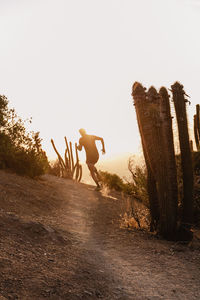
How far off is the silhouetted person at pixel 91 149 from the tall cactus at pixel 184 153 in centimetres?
653

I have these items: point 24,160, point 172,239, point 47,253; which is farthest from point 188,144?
point 24,160

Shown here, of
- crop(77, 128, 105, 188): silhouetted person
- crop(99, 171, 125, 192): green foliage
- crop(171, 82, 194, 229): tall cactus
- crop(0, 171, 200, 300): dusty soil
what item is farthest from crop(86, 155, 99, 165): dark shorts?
crop(171, 82, 194, 229): tall cactus

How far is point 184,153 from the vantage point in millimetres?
6160

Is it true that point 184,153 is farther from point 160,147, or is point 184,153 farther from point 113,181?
point 113,181

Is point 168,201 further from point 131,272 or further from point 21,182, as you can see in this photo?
point 21,182

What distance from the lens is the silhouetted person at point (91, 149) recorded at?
1247 centimetres

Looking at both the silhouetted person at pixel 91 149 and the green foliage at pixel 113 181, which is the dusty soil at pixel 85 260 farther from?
the green foliage at pixel 113 181

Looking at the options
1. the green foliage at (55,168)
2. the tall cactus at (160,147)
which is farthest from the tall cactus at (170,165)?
the green foliage at (55,168)

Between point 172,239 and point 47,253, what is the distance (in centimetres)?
260

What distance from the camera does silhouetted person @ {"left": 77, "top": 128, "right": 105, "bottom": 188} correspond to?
12469 mm

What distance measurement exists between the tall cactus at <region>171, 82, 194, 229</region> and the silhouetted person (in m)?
6.53

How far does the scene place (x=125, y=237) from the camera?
592 centimetres

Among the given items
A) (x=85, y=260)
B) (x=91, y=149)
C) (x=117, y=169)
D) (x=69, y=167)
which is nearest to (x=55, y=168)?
(x=69, y=167)

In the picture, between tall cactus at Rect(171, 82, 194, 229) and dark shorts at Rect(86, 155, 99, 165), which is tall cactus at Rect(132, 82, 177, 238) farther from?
dark shorts at Rect(86, 155, 99, 165)
